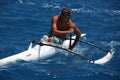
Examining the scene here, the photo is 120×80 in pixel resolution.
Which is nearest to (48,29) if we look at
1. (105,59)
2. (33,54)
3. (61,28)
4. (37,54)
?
(61,28)

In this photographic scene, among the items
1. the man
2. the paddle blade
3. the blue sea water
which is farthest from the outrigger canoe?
the man

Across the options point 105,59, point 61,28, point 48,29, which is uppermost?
point 61,28

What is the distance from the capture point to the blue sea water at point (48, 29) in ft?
31.1

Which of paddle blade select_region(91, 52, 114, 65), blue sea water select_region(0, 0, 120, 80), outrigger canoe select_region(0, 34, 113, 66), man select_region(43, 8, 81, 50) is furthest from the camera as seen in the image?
paddle blade select_region(91, 52, 114, 65)

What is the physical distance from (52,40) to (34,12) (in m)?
6.77

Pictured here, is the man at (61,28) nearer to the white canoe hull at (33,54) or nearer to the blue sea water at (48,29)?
the white canoe hull at (33,54)

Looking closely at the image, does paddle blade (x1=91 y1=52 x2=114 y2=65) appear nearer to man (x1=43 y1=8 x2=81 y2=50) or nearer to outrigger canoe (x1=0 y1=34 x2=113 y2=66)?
outrigger canoe (x1=0 y1=34 x2=113 y2=66)

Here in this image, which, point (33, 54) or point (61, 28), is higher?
point (61, 28)

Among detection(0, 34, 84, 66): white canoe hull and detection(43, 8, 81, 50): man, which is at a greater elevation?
detection(43, 8, 81, 50): man

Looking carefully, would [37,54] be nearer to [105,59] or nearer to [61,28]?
[61,28]

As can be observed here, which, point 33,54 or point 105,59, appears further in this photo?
point 105,59

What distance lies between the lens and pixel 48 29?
14.7 meters

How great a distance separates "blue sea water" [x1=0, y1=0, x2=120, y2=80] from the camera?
948 centimetres

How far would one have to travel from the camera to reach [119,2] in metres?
21.7
